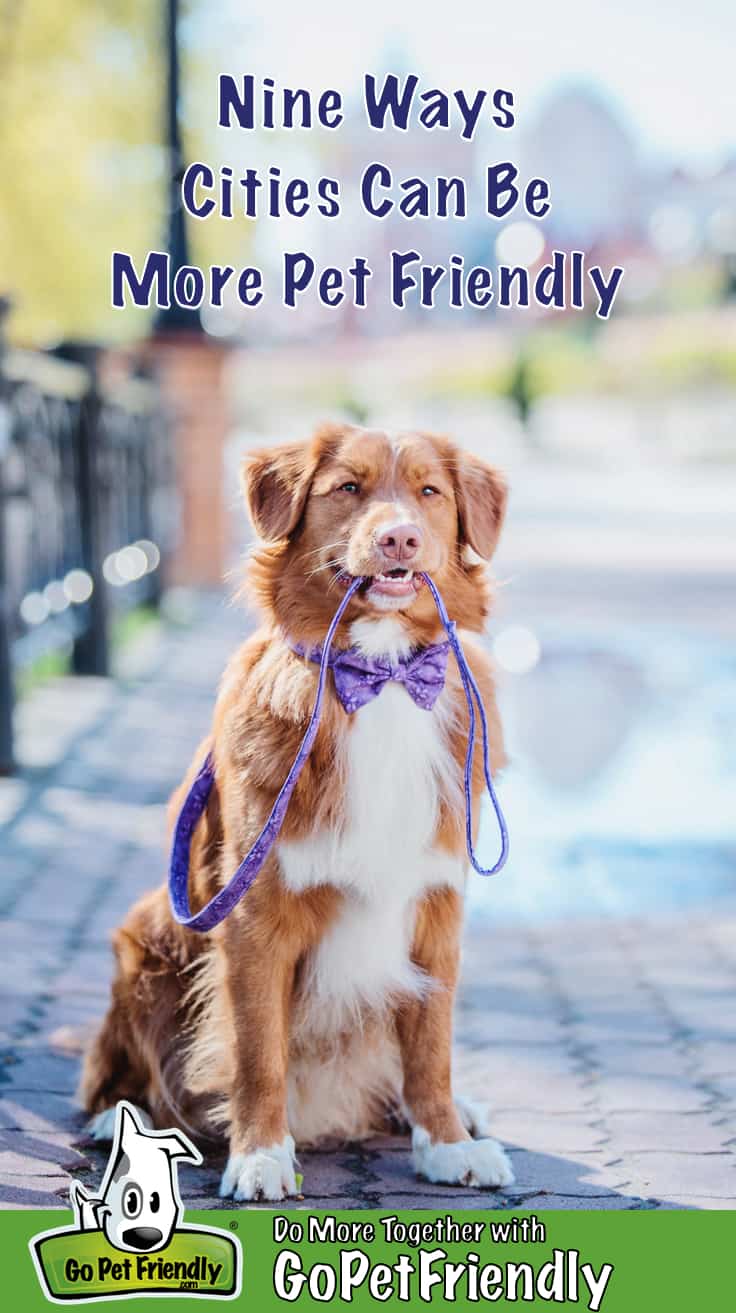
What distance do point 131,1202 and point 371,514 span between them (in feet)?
Answer: 4.07

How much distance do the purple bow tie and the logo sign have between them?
3.05ft

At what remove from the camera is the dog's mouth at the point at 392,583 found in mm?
2832

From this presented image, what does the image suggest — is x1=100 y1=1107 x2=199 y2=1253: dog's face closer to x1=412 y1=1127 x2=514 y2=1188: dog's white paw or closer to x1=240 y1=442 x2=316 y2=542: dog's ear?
x1=412 y1=1127 x2=514 y2=1188: dog's white paw

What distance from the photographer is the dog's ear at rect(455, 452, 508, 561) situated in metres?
3.04

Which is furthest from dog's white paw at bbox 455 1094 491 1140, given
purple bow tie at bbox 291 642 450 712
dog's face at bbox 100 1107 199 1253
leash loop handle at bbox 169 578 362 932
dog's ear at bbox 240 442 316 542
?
dog's ear at bbox 240 442 316 542

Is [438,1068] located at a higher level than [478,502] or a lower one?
lower

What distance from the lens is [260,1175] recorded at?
116 inches

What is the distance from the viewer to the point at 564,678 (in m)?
9.66

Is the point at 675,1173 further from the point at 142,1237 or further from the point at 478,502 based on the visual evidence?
the point at 478,502

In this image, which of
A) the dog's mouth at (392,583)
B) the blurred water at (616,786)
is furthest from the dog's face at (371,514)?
the blurred water at (616,786)

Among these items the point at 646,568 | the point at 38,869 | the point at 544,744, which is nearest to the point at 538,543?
the point at 646,568

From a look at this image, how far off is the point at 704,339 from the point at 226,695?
4419cm

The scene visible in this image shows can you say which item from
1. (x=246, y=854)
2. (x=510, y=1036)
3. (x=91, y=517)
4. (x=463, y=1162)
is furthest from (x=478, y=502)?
(x=91, y=517)

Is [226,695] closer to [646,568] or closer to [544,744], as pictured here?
[544,744]
